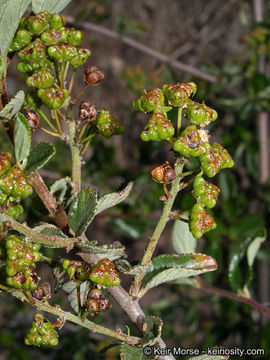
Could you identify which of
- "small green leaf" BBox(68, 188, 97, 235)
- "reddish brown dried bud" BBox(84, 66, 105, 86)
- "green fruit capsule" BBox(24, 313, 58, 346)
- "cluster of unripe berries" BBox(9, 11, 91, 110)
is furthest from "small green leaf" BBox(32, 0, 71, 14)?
"green fruit capsule" BBox(24, 313, 58, 346)

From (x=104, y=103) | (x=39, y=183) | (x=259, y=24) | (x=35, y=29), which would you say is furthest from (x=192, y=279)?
(x=104, y=103)

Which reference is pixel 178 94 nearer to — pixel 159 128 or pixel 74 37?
pixel 159 128

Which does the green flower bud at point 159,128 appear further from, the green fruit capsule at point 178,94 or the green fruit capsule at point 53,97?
the green fruit capsule at point 53,97

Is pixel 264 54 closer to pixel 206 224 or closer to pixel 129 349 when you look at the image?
pixel 206 224

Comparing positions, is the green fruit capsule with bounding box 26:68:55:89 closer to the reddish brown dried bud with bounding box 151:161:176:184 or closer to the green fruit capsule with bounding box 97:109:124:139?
the green fruit capsule with bounding box 97:109:124:139

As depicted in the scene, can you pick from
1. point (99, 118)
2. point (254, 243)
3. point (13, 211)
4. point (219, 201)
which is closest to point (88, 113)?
point (99, 118)

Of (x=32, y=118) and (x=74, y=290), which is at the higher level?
(x=32, y=118)
